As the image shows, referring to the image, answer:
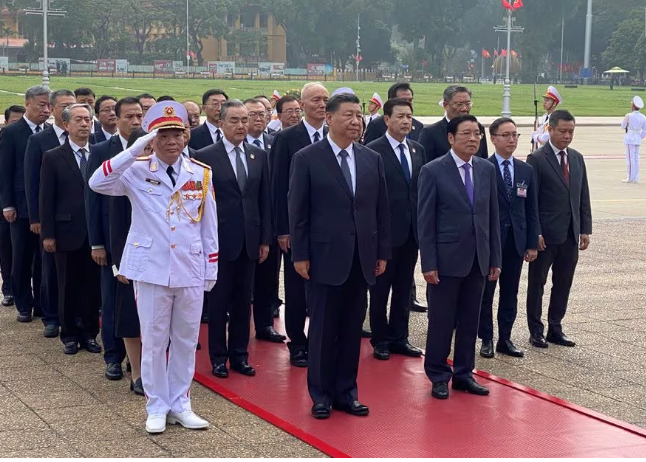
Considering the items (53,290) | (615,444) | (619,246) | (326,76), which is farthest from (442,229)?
(326,76)

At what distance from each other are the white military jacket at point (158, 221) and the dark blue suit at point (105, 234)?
3.53 feet

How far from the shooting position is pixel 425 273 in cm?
713

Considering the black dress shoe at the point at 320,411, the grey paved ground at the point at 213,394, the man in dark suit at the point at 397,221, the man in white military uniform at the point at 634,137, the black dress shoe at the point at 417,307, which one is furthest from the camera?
the man in white military uniform at the point at 634,137

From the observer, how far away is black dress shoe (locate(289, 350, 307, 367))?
7.89 m

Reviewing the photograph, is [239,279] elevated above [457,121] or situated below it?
below

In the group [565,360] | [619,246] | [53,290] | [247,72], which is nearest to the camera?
[565,360]

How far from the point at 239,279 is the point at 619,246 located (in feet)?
25.1

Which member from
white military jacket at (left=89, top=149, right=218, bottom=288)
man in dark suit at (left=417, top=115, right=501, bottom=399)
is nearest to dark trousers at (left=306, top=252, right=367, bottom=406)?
man in dark suit at (left=417, top=115, right=501, bottom=399)

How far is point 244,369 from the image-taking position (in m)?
7.56

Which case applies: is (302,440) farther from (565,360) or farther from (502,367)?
(565,360)

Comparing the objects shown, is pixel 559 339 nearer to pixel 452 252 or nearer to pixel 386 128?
pixel 452 252

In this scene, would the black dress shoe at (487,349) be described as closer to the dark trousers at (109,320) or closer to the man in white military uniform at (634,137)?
the dark trousers at (109,320)

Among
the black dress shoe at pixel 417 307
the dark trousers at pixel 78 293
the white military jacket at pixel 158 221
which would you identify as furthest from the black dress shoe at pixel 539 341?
the dark trousers at pixel 78 293

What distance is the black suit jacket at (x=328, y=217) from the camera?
6605mm
